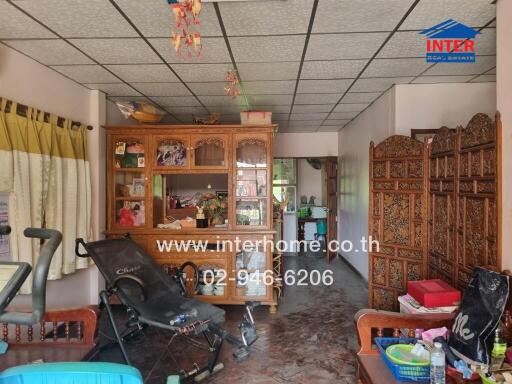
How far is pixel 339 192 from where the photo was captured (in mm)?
6945

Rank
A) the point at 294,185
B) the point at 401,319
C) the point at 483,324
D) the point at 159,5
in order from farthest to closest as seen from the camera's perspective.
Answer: the point at 294,185, the point at 159,5, the point at 401,319, the point at 483,324

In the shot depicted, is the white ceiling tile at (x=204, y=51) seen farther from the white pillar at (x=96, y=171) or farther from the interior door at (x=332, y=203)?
the interior door at (x=332, y=203)

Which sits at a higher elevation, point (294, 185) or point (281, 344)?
point (294, 185)

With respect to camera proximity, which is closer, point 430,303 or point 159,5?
point 159,5

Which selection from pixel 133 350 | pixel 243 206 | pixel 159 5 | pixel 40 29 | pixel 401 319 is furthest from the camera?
pixel 243 206

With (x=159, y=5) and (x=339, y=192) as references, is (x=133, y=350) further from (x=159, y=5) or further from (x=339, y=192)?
(x=339, y=192)

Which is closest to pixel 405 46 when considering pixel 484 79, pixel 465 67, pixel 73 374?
pixel 465 67

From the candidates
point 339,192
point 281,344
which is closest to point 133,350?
point 281,344

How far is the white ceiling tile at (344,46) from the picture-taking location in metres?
2.49

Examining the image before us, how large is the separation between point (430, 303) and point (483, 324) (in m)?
0.63

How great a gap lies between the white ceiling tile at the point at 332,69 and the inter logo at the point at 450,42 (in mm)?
555

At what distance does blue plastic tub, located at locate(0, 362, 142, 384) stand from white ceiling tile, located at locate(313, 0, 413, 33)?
2103 mm

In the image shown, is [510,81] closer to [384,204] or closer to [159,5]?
[384,204]

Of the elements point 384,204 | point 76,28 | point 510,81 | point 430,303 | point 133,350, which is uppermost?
point 76,28
